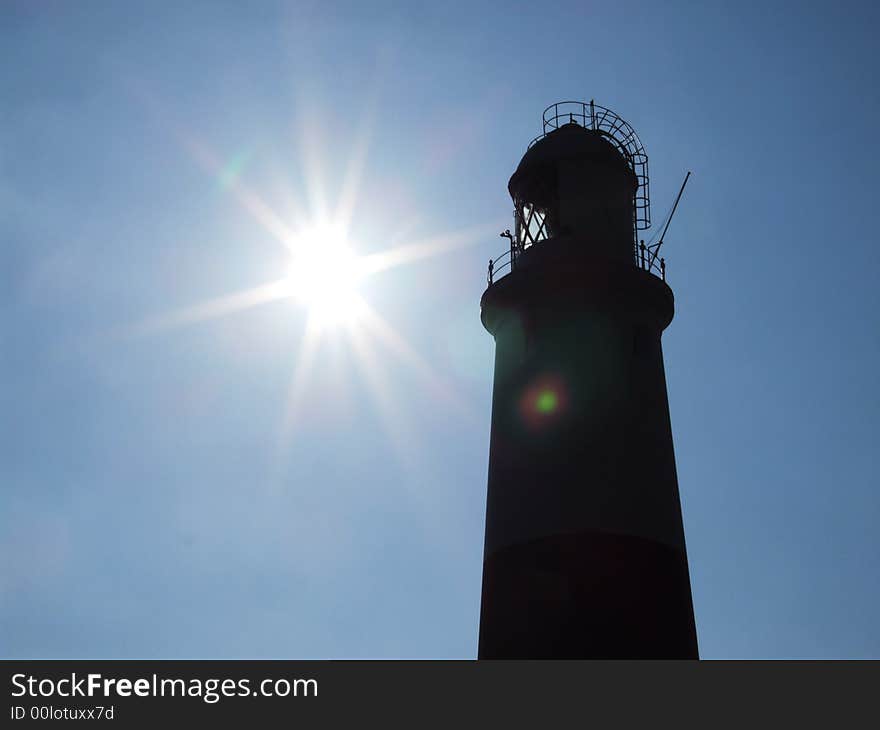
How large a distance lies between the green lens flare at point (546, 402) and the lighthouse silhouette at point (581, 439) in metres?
0.02

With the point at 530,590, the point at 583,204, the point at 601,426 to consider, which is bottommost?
the point at 530,590

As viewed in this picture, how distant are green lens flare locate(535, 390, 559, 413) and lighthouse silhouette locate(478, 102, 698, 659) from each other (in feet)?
0.08

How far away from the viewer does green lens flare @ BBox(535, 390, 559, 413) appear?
19422mm

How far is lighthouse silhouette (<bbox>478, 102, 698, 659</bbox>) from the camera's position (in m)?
17.5

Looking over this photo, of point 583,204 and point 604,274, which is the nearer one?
point 604,274

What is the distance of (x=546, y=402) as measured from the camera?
19.5 m

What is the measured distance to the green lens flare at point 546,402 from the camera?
1942cm

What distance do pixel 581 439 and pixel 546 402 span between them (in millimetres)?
1207
